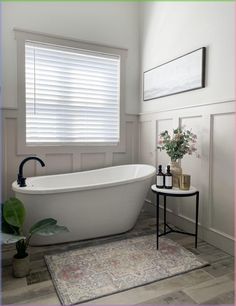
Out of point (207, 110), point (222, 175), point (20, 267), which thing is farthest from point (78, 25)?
point (20, 267)

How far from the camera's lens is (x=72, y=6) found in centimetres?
320

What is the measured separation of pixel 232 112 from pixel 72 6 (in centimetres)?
250

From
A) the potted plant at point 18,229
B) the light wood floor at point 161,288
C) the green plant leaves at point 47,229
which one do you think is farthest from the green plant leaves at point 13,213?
the light wood floor at point 161,288

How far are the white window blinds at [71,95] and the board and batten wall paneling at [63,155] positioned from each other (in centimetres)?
14

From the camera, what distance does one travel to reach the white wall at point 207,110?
2.21 meters

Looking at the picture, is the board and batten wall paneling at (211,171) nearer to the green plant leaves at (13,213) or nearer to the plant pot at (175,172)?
the plant pot at (175,172)

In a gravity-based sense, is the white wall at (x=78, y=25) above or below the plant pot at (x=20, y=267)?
above

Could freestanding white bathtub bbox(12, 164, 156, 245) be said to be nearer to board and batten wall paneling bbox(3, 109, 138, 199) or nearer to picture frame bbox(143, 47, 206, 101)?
board and batten wall paneling bbox(3, 109, 138, 199)

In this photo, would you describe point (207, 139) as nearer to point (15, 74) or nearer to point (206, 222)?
point (206, 222)

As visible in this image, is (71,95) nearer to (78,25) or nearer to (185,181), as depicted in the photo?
(78,25)

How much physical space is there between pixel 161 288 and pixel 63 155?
6.81 feet

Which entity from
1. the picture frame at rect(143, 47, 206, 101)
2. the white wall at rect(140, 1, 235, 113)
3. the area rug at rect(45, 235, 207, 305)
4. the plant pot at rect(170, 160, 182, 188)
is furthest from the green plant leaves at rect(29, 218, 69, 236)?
the picture frame at rect(143, 47, 206, 101)

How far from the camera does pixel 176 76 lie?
2.87 meters

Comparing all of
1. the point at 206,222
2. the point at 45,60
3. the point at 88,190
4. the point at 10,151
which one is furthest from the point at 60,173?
the point at 206,222
